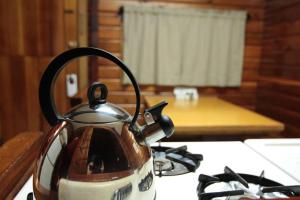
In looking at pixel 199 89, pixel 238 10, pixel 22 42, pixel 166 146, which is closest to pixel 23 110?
pixel 22 42

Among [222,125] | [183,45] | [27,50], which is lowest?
[222,125]

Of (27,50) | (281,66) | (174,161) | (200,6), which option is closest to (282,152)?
(174,161)

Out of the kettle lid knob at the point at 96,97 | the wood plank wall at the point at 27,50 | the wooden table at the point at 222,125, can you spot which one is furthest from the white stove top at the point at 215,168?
the wood plank wall at the point at 27,50

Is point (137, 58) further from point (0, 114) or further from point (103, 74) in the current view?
point (0, 114)

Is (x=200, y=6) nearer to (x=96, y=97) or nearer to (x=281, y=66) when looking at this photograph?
(x=281, y=66)

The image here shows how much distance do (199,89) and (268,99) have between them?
0.81 m

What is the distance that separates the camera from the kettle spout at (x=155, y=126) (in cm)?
58

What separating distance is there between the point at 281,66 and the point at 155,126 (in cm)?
262

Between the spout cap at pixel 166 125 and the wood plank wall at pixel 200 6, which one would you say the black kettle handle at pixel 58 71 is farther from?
the wood plank wall at pixel 200 6

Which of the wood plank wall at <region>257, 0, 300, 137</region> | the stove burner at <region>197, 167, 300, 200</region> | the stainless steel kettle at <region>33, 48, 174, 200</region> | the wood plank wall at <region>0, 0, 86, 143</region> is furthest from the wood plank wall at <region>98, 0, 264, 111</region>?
the stainless steel kettle at <region>33, 48, 174, 200</region>

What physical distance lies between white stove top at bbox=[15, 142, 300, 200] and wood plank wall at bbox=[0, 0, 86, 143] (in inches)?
42.7

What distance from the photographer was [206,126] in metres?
1.51

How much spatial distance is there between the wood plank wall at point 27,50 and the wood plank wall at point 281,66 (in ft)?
7.04

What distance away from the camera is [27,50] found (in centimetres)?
161
